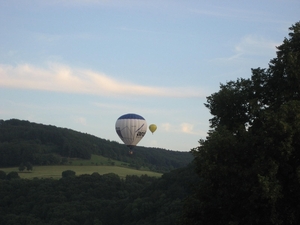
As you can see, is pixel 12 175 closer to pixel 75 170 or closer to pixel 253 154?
pixel 75 170

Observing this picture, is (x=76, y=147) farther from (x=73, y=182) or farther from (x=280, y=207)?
(x=280, y=207)

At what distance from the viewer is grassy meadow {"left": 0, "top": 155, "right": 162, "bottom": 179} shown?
139m

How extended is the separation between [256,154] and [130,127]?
65493 millimetres

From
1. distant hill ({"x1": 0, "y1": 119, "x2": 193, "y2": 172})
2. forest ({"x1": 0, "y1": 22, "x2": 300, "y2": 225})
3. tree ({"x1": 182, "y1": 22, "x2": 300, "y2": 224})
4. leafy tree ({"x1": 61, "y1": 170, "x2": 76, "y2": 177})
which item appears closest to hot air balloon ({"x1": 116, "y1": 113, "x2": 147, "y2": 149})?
leafy tree ({"x1": 61, "y1": 170, "x2": 76, "y2": 177})

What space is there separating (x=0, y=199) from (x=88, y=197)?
18365 millimetres

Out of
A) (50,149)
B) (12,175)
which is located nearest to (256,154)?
(12,175)

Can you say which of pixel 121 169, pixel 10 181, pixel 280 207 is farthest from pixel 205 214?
pixel 121 169

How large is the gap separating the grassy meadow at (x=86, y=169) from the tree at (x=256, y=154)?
380 ft

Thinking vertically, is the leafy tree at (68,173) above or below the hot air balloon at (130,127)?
below

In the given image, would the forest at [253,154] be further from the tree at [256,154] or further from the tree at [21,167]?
the tree at [21,167]

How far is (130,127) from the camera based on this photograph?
82750 mm

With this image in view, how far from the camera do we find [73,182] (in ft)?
406

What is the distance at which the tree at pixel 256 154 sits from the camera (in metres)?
16.7

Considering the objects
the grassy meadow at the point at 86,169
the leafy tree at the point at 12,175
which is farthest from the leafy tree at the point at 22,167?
the leafy tree at the point at 12,175
